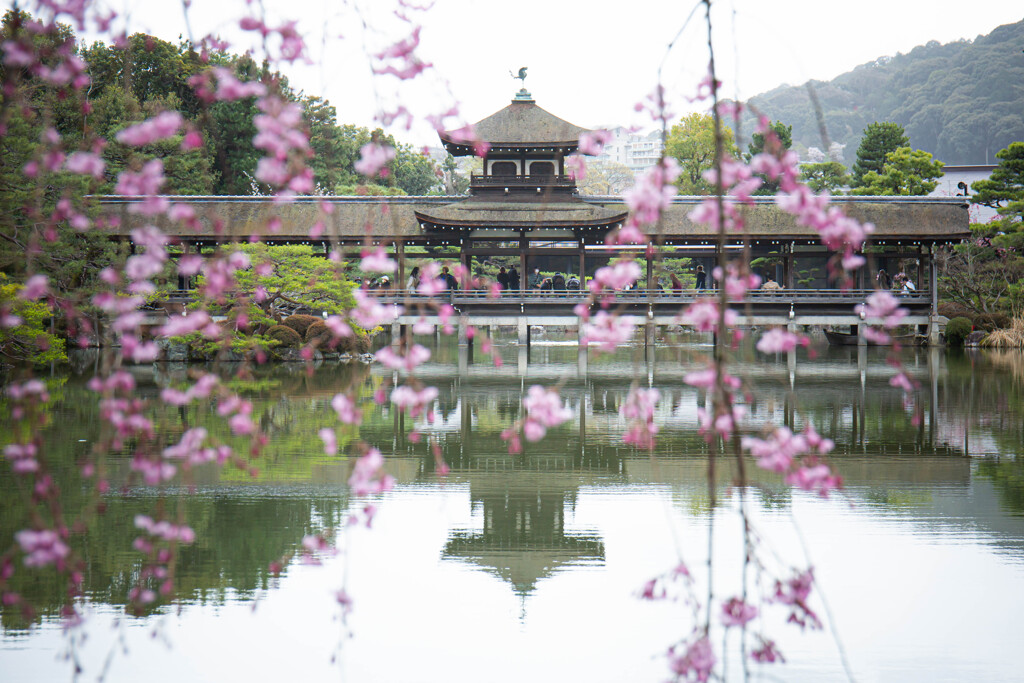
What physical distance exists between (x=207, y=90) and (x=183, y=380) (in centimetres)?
1331

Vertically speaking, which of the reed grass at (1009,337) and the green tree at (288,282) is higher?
the green tree at (288,282)

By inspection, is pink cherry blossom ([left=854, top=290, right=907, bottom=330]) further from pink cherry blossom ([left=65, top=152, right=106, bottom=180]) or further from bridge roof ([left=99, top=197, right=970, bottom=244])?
bridge roof ([left=99, top=197, right=970, bottom=244])

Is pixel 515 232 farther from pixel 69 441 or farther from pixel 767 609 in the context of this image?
pixel 767 609

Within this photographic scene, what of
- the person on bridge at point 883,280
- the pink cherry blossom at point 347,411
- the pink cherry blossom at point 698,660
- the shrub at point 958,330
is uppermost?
the person on bridge at point 883,280

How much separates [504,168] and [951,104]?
203ft

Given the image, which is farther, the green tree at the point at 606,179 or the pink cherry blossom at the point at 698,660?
the green tree at the point at 606,179

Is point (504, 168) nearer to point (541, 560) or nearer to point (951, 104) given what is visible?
point (541, 560)

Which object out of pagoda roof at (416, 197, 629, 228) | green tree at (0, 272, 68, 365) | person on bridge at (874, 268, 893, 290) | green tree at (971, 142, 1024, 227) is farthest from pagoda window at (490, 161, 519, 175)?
green tree at (971, 142, 1024, 227)

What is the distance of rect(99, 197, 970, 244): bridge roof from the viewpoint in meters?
21.2

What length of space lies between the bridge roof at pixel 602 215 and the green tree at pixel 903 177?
481cm

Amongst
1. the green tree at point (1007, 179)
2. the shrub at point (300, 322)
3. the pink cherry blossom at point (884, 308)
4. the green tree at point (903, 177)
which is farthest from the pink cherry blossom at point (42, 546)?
the green tree at point (903, 177)

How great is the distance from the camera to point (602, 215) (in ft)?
70.0

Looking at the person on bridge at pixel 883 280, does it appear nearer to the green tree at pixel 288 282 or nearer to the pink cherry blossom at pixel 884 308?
the green tree at pixel 288 282

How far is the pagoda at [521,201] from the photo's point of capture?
68.5 feet
